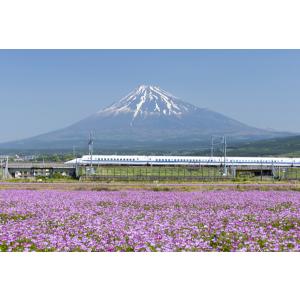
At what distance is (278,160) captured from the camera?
3580 inches

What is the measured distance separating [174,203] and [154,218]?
13.6 feet

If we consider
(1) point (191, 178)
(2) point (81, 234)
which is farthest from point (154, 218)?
(1) point (191, 178)

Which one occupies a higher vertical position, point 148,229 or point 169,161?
point 169,161

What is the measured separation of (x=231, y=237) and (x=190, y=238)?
31.0 inches

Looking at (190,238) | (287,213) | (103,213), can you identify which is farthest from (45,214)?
(287,213)

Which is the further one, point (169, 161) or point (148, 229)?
point (169, 161)

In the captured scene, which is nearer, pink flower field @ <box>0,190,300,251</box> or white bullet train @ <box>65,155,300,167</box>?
pink flower field @ <box>0,190,300,251</box>

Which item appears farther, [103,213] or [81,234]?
[103,213]

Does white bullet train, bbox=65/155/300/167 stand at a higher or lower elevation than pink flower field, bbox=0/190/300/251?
higher

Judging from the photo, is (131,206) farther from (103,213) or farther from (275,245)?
(275,245)

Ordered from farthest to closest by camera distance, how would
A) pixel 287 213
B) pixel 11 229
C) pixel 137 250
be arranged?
pixel 287 213, pixel 11 229, pixel 137 250

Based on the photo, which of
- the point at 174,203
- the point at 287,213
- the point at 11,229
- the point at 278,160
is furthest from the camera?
the point at 278,160

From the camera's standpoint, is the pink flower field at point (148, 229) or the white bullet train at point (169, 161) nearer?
the pink flower field at point (148, 229)

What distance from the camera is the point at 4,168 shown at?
53156 millimetres
